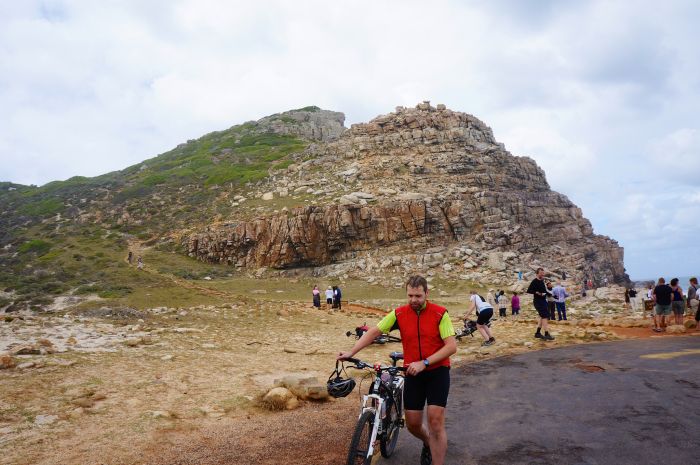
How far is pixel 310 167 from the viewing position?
58031 mm

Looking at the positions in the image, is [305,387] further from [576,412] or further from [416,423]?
[576,412]

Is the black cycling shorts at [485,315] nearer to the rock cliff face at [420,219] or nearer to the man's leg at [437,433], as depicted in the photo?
the man's leg at [437,433]

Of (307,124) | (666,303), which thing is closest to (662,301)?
(666,303)

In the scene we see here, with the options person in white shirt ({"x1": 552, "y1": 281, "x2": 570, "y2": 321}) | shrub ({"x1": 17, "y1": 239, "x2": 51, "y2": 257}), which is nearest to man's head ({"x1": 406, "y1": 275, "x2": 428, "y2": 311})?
person in white shirt ({"x1": 552, "y1": 281, "x2": 570, "y2": 321})

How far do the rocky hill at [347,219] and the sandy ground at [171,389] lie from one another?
610 inches

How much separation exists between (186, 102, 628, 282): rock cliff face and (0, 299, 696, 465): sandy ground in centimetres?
2603

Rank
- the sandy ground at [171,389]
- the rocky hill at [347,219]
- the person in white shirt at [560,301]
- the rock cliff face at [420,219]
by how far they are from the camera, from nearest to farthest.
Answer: the sandy ground at [171,389] → the person in white shirt at [560,301] → the rocky hill at [347,219] → the rock cliff face at [420,219]

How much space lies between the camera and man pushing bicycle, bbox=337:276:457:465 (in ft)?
14.8

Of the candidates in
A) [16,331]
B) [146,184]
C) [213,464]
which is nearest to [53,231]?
[146,184]

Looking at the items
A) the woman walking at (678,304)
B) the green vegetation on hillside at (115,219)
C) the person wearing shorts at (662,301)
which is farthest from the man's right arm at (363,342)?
the green vegetation on hillside at (115,219)

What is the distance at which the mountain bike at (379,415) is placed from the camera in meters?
4.38

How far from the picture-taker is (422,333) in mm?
4684

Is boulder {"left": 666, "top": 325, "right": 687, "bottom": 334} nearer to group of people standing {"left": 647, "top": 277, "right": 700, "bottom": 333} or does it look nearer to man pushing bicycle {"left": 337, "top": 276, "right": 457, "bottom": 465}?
group of people standing {"left": 647, "top": 277, "right": 700, "bottom": 333}

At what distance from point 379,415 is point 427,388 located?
23.9 inches
